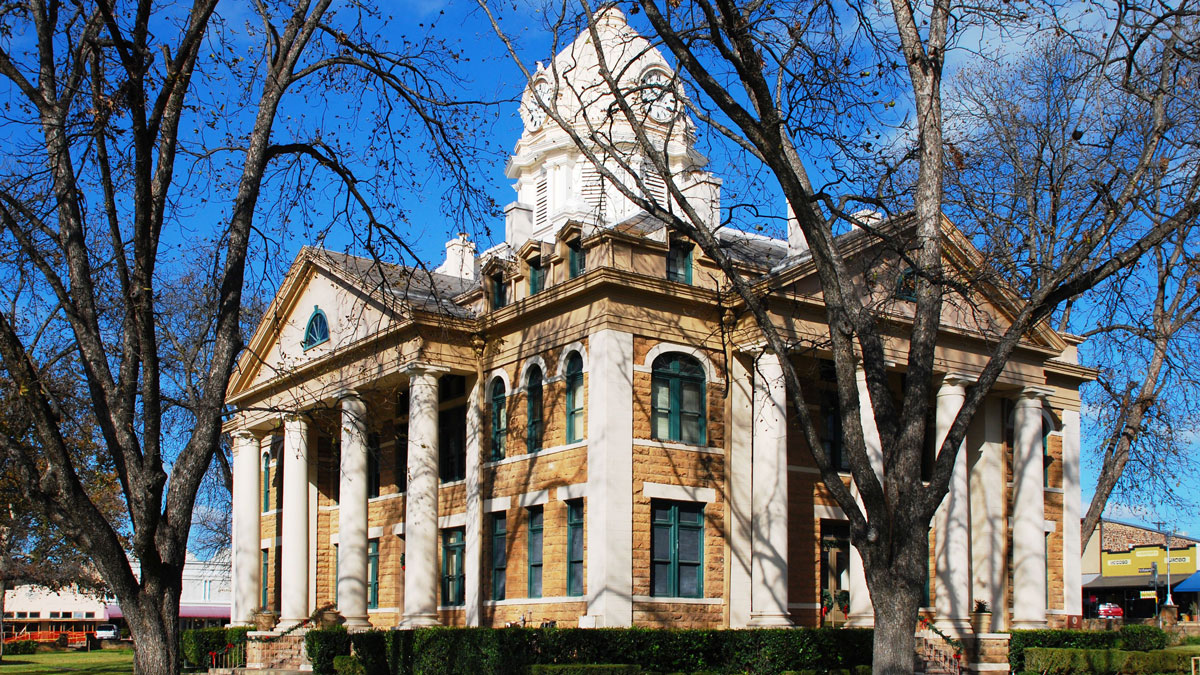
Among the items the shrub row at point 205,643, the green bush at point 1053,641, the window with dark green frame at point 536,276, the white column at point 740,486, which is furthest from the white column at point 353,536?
the green bush at point 1053,641

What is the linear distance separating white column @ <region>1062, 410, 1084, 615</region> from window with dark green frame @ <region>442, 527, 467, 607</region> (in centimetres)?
1672

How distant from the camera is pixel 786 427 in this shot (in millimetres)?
26734

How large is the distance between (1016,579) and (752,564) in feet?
26.6

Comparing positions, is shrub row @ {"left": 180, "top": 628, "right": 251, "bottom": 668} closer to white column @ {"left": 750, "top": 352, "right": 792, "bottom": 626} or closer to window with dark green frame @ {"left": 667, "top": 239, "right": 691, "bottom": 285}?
white column @ {"left": 750, "top": 352, "right": 792, "bottom": 626}

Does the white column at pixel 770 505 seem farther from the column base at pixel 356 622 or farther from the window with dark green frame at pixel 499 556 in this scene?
the column base at pixel 356 622

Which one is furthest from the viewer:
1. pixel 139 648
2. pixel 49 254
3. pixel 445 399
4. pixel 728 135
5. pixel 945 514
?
pixel 445 399

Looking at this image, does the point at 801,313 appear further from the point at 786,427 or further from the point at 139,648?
the point at 139,648

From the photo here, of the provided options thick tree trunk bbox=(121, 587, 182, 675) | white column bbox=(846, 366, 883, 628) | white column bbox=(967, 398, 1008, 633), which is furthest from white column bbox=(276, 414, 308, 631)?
thick tree trunk bbox=(121, 587, 182, 675)

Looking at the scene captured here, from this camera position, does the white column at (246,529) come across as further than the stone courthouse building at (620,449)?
Yes

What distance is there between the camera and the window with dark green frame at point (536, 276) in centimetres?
2838

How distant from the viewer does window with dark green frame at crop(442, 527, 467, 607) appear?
96.6ft

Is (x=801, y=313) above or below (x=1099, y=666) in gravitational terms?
above

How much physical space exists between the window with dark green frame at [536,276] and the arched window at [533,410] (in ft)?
6.25

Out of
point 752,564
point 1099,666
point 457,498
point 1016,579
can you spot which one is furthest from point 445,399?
point 1099,666
